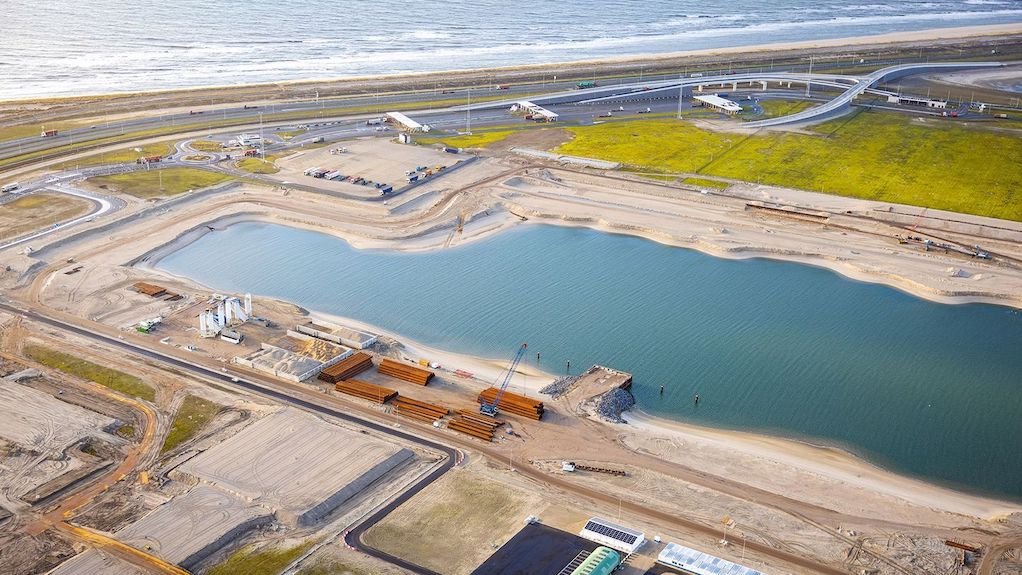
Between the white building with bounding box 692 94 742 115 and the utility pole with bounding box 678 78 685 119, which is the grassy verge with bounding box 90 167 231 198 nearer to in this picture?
the utility pole with bounding box 678 78 685 119

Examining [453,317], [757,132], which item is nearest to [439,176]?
[453,317]

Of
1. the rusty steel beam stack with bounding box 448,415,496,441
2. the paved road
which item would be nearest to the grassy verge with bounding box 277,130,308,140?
the paved road

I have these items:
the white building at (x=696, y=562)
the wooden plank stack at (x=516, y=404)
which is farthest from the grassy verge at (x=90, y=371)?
the white building at (x=696, y=562)

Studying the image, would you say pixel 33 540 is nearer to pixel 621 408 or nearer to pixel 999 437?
pixel 621 408

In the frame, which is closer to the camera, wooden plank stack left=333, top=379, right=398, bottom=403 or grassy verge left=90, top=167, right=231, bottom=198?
wooden plank stack left=333, top=379, right=398, bottom=403

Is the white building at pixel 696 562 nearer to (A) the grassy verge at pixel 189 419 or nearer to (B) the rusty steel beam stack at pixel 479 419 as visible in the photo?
(B) the rusty steel beam stack at pixel 479 419
